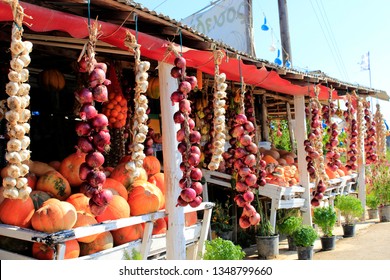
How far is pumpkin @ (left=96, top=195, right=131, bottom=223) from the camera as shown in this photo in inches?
170

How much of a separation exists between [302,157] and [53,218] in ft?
19.9

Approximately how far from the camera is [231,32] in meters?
9.72

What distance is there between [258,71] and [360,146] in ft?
15.8

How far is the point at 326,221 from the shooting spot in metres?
8.34

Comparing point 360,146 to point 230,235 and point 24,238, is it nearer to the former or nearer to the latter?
point 230,235

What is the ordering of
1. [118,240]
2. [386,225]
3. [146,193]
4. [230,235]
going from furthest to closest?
1. [386,225]
2. [230,235]
3. [146,193]
4. [118,240]

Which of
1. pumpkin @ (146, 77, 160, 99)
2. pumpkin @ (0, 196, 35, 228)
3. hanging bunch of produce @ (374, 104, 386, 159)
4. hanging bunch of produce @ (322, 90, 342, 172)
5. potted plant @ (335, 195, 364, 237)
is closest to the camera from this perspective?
pumpkin @ (0, 196, 35, 228)

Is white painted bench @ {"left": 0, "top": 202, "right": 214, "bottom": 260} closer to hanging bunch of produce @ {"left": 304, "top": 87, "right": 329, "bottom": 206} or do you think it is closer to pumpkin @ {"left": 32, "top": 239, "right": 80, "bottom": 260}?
pumpkin @ {"left": 32, "top": 239, "right": 80, "bottom": 260}

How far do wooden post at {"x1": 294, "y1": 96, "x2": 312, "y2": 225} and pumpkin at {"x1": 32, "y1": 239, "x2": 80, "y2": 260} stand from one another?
5730mm

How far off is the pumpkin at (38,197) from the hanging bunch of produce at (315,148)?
4.72 metres

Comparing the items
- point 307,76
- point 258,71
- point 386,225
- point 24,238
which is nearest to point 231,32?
point 307,76

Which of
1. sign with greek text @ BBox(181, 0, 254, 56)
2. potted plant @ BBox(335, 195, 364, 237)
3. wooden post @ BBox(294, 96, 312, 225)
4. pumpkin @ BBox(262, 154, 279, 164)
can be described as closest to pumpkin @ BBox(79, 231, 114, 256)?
pumpkin @ BBox(262, 154, 279, 164)

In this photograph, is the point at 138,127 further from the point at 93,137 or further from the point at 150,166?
the point at 150,166

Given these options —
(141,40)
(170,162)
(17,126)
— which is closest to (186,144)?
(170,162)
